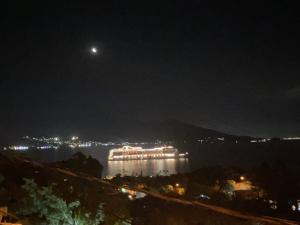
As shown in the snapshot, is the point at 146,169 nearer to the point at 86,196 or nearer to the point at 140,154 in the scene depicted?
the point at 140,154

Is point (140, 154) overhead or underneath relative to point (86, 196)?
underneath

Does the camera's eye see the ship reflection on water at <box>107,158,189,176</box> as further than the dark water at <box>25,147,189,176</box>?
No

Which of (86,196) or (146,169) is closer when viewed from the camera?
(86,196)

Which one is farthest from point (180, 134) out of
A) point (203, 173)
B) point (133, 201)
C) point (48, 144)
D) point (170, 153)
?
point (133, 201)

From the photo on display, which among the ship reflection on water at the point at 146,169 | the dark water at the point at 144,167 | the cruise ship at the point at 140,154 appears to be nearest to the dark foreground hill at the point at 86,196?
the dark water at the point at 144,167

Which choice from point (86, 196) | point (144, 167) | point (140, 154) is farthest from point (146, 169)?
point (86, 196)

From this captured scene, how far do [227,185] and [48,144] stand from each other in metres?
111

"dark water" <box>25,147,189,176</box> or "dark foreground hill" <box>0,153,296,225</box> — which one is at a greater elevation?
"dark foreground hill" <box>0,153,296,225</box>

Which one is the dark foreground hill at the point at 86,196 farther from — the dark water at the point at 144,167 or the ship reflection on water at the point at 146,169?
the ship reflection on water at the point at 146,169

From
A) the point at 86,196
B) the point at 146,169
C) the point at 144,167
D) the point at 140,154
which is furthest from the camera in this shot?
the point at 140,154

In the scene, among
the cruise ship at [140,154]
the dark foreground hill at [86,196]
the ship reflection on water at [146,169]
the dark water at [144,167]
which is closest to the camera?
the dark foreground hill at [86,196]

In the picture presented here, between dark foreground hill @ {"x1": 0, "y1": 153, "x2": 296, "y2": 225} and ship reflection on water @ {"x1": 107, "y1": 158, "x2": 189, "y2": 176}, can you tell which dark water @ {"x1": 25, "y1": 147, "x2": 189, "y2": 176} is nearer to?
ship reflection on water @ {"x1": 107, "y1": 158, "x2": 189, "y2": 176}

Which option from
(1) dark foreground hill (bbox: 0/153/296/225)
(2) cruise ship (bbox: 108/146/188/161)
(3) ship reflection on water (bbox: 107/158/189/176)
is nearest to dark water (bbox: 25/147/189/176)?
(3) ship reflection on water (bbox: 107/158/189/176)

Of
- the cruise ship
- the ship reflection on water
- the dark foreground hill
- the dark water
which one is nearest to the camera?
the dark foreground hill
